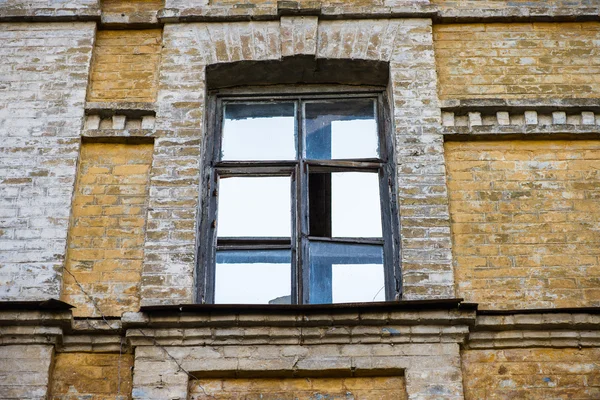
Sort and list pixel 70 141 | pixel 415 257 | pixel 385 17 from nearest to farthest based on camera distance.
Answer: pixel 415 257
pixel 70 141
pixel 385 17

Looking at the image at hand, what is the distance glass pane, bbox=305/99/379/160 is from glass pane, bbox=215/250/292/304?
0.90 meters

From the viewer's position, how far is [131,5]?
8.41 m

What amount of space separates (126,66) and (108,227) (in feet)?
4.65

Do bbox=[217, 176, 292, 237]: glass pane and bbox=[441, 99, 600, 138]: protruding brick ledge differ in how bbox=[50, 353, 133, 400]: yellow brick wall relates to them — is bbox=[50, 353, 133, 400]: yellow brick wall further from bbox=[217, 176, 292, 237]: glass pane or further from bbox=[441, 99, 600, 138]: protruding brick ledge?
bbox=[441, 99, 600, 138]: protruding brick ledge

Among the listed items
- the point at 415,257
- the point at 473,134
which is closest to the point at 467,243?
the point at 415,257

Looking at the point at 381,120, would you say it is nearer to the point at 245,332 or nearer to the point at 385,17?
the point at 385,17

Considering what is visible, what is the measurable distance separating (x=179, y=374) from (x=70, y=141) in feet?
6.51

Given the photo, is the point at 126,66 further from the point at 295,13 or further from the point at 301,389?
the point at 301,389

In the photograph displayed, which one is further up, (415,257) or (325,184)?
(325,184)

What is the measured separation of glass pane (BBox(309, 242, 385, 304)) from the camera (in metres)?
7.14

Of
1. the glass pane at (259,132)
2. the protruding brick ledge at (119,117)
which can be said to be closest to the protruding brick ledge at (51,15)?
the protruding brick ledge at (119,117)

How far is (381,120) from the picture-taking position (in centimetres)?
795

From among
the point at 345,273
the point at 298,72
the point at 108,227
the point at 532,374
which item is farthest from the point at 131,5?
the point at 532,374

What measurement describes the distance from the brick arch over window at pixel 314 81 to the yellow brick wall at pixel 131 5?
348 millimetres
